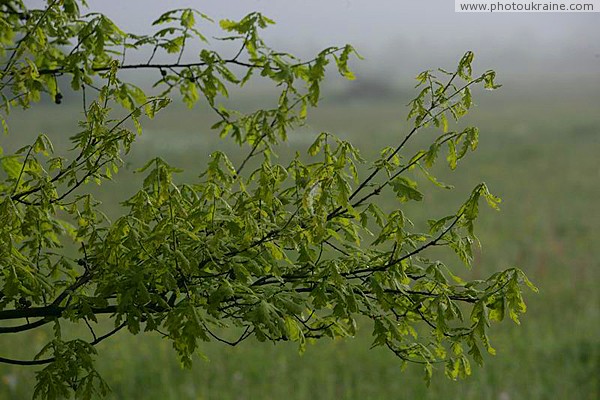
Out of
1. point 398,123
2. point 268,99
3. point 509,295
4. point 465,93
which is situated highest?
point 268,99

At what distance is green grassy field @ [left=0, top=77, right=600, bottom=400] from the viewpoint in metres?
6.77

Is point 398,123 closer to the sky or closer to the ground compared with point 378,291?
closer to the sky

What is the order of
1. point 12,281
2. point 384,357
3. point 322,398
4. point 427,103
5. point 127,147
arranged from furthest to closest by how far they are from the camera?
point 384,357 → point 322,398 → point 427,103 → point 12,281 → point 127,147

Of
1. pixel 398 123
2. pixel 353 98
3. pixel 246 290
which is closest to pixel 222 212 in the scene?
pixel 246 290

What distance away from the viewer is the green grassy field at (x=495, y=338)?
6.77 meters

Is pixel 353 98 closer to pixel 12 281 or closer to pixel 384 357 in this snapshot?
pixel 384 357

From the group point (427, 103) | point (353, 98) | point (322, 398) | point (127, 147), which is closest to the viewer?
point (127, 147)

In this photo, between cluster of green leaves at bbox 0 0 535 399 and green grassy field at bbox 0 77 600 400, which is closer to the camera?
cluster of green leaves at bbox 0 0 535 399

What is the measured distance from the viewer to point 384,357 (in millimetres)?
7332

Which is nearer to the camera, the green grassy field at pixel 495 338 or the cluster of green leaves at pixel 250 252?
the cluster of green leaves at pixel 250 252

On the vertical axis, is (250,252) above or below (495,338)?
below

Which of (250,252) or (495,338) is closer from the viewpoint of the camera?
(250,252)

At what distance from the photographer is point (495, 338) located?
25.9 feet

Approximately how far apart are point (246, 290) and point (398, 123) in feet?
77.1
